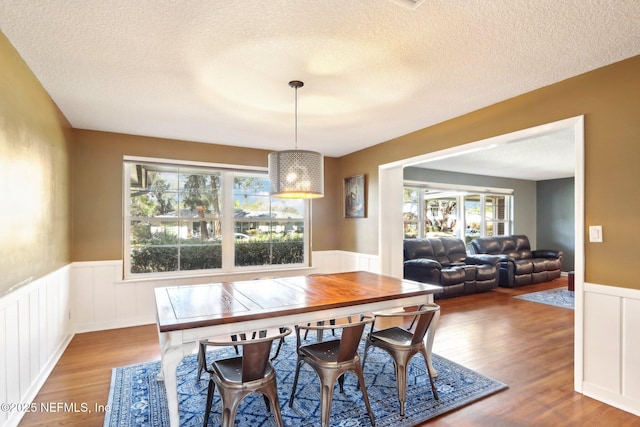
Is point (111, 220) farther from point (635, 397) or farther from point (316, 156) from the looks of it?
point (635, 397)

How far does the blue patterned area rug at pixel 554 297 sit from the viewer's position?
16.8 ft

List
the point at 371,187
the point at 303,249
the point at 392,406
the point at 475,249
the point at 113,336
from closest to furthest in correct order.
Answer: the point at 392,406
the point at 113,336
the point at 371,187
the point at 303,249
the point at 475,249

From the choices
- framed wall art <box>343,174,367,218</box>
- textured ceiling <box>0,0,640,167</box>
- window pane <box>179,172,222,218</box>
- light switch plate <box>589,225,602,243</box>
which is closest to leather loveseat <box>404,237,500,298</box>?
framed wall art <box>343,174,367,218</box>

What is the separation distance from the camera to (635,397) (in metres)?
Answer: 2.18

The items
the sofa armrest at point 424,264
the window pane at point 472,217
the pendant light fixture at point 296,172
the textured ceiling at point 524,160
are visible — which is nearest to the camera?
the pendant light fixture at point 296,172

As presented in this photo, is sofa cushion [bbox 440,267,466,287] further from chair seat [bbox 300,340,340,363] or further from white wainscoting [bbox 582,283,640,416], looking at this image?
chair seat [bbox 300,340,340,363]

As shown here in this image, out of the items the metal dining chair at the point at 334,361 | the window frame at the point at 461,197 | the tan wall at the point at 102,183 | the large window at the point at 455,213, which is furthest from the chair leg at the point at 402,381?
the large window at the point at 455,213

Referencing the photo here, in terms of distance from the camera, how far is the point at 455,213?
7.46 m

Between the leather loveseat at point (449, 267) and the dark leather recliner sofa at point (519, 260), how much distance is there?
0.40m

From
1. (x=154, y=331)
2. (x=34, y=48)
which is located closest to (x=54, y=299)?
(x=154, y=331)

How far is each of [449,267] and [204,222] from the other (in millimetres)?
4158

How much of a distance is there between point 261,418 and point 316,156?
71.9 inches

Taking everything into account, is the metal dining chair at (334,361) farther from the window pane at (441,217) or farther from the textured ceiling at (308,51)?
the window pane at (441,217)

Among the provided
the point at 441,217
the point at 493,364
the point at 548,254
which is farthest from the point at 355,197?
the point at 548,254
